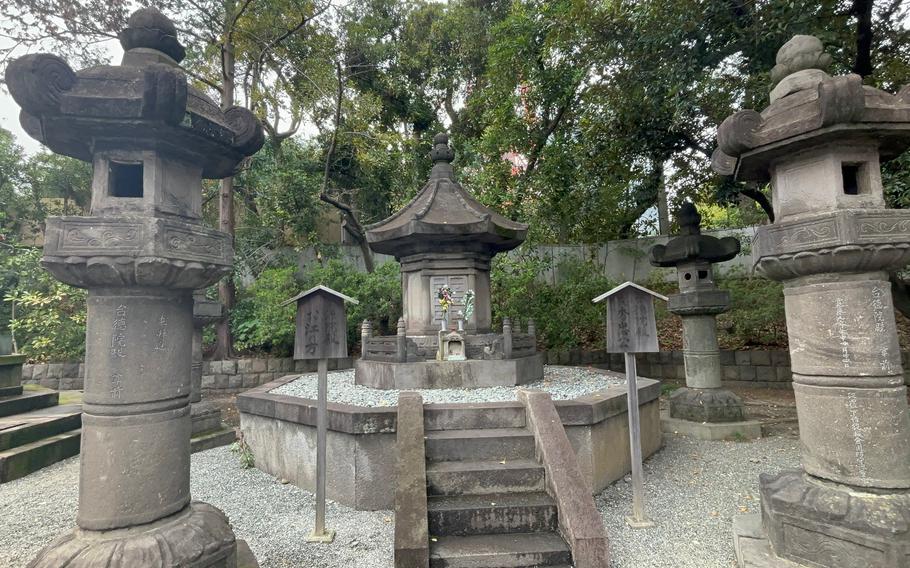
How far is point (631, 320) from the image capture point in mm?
4543

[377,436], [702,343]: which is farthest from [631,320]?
[702,343]

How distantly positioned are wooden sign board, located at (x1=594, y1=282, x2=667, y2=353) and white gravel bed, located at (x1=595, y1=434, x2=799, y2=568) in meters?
1.68

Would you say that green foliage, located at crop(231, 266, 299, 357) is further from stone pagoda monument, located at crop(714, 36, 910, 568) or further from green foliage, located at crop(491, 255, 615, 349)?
stone pagoda monument, located at crop(714, 36, 910, 568)

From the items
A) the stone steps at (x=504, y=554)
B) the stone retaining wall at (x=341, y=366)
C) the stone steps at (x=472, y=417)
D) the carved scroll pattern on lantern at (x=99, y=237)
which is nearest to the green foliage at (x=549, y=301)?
the stone retaining wall at (x=341, y=366)

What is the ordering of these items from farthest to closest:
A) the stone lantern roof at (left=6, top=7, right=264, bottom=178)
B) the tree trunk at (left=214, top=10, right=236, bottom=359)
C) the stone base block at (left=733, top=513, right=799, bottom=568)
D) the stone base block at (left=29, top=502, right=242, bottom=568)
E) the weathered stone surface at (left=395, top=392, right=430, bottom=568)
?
the tree trunk at (left=214, top=10, right=236, bottom=359) < the weathered stone surface at (left=395, top=392, right=430, bottom=568) < the stone base block at (left=733, top=513, right=799, bottom=568) < the stone lantern roof at (left=6, top=7, right=264, bottom=178) < the stone base block at (left=29, top=502, right=242, bottom=568)

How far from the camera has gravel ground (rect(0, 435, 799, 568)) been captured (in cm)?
378

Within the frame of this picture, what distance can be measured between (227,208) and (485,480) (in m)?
11.0

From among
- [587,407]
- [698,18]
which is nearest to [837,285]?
[587,407]

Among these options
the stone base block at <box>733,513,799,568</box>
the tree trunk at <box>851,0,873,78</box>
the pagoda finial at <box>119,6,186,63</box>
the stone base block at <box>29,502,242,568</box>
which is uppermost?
the tree trunk at <box>851,0,873,78</box>

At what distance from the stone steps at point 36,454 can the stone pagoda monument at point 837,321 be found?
863 cm

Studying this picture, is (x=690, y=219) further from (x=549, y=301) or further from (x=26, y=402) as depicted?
(x=26, y=402)

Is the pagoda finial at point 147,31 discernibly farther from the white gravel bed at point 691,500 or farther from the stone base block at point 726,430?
the stone base block at point 726,430

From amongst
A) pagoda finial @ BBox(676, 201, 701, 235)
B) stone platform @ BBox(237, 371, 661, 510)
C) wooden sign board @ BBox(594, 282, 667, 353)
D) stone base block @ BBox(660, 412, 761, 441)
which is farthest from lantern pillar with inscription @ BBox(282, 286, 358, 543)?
pagoda finial @ BBox(676, 201, 701, 235)

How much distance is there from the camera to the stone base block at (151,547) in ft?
8.84
